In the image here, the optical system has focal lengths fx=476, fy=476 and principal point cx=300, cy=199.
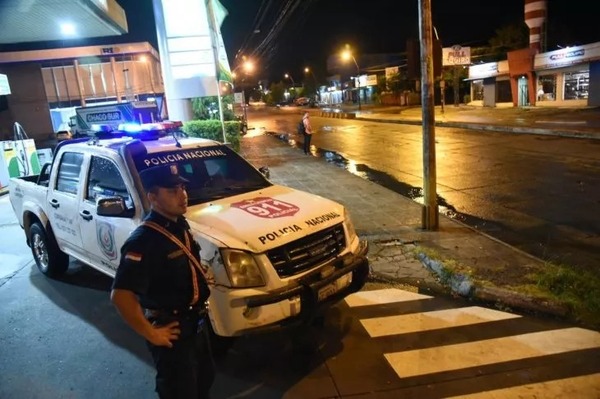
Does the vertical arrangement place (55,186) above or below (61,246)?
above

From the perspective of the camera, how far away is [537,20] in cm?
3219

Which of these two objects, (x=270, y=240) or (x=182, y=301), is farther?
(x=270, y=240)

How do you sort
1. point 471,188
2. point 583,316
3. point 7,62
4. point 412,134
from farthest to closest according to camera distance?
point 7,62
point 412,134
point 471,188
point 583,316

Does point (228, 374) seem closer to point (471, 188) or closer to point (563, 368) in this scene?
point (563, 368)

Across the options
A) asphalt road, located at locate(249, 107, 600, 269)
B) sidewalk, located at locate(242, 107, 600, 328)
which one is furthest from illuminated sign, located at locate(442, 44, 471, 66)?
sidewalk, located at locate(242, 107, 600, 328)

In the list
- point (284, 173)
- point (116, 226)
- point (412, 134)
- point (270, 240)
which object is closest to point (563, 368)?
point (270, 240)

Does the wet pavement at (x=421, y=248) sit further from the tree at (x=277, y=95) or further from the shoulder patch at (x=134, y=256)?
the tree at (x=277, y=95)

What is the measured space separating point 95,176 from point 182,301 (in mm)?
3118

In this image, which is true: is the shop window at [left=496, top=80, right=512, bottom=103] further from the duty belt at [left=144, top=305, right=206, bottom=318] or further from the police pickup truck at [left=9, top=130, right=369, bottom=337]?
the duty belt at [left=144, top=305, right=206, bottom=318]

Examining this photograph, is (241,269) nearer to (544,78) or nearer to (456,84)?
(544,78)

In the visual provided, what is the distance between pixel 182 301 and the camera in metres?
2.50

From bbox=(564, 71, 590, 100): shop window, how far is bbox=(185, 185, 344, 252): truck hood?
31525 millimetres

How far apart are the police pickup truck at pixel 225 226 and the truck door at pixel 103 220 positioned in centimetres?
1

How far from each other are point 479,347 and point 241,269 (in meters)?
2.21
